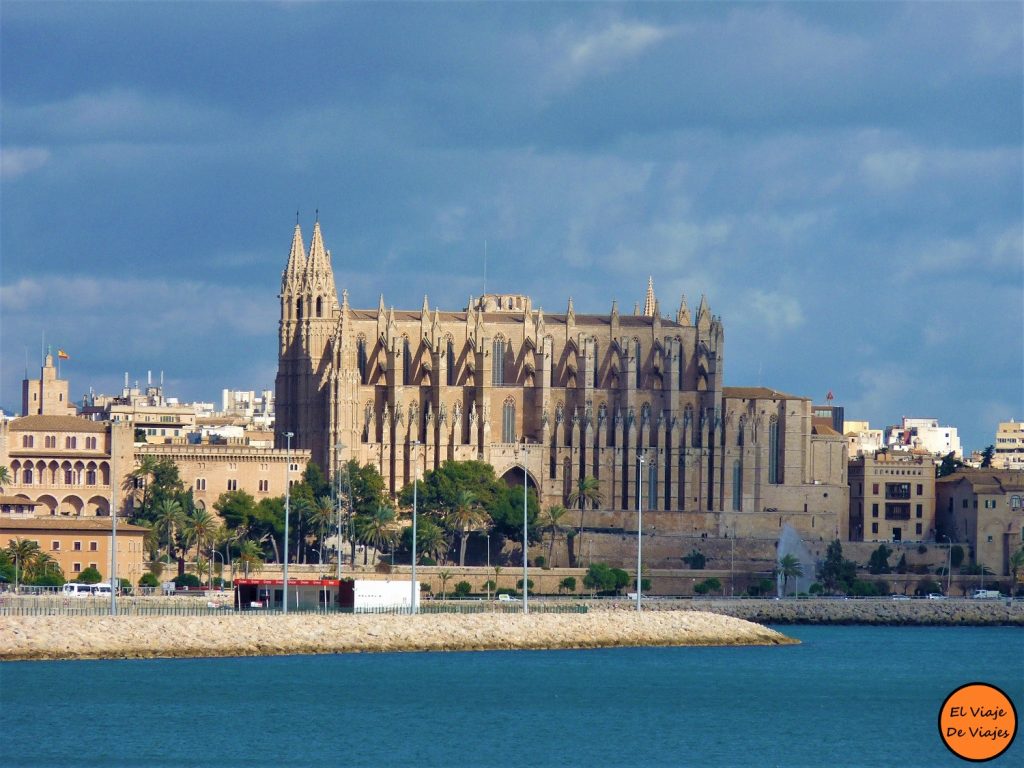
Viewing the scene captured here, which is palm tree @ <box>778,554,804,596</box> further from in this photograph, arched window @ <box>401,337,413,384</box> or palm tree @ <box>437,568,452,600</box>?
arched window @ <box>401,337,413,384</box>

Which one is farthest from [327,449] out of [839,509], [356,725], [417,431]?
[356,725]

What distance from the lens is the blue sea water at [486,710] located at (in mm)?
51375

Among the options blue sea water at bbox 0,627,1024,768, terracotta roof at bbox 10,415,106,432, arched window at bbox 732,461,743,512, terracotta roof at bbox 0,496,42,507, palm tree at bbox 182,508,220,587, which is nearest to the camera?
blue sea water at bbox 0,627,1024,768

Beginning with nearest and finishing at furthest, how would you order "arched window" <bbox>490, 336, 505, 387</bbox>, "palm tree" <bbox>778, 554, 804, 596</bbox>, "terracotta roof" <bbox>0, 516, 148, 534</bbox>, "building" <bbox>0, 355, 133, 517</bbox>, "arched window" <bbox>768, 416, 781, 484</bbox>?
"terracotta roof" <bbox>0, 516, 148, 534</bbox> → "building" <bbox>0, 355, 133, 517</bbox> → "palm tree" <bbox>778, 554, 804, 596</bbox> → "arched window" <bbox>768, 416, 781, 484</bbox> → "arched window" <bbox>490, 336, 505, 387</bbox>

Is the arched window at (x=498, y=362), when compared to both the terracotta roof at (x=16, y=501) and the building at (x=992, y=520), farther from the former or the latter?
the terracotta roof at (x=16, y=501)

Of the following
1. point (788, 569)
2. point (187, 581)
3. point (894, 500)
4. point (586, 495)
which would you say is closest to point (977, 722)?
point (187, 581)

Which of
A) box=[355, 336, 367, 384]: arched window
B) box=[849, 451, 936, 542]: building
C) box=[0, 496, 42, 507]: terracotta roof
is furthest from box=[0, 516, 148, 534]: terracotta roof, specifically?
box=[849, 451, 936, 542]: building

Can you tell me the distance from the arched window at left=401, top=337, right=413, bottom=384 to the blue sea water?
156 ft

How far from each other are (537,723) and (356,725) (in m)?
5.07

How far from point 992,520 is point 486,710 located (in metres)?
66.4

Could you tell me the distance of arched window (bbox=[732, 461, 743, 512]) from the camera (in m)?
124

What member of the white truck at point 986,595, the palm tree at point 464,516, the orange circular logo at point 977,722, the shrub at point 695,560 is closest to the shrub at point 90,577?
the palm tree at point 464,516

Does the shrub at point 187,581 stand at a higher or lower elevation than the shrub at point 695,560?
lower

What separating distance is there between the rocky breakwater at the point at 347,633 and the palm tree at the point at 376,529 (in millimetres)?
30987
